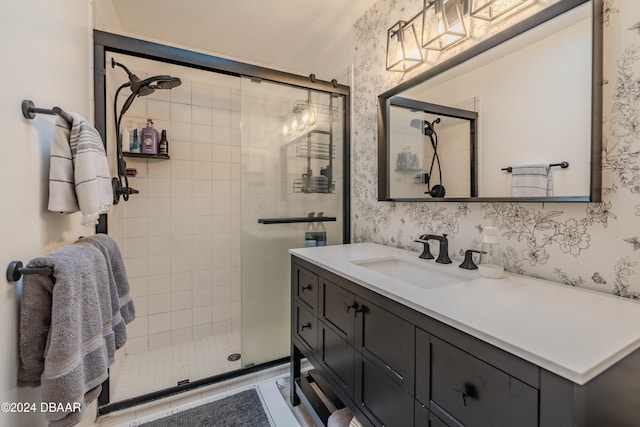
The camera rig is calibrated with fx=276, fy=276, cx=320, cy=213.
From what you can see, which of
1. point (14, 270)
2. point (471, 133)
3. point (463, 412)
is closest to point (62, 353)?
point (14, 270)

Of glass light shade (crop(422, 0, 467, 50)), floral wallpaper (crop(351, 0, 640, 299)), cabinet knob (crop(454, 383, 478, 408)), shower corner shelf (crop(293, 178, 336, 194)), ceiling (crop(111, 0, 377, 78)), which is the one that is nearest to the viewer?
cabinet knob (crop(454, 383, 478, 408))

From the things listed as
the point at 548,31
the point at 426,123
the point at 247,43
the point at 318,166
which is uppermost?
the point at 247,43

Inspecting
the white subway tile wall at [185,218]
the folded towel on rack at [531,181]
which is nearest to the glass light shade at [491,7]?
the folded towel on rack at [531,181]

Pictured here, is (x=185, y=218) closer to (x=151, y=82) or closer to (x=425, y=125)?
(x=151, y=82)

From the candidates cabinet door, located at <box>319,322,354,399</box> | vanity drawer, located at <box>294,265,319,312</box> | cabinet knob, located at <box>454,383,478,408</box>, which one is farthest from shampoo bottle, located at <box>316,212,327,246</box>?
cabinet knob, located at <box>454,383,478,408</box>

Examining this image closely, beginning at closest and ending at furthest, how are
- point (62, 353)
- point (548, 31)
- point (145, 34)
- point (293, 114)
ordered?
point (62, 353) < point (548, 31) < point (293, 114) < point (145, 34)

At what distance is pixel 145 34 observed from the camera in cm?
209

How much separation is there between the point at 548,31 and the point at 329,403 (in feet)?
6.25

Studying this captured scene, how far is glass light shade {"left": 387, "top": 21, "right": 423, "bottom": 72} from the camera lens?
1.52m

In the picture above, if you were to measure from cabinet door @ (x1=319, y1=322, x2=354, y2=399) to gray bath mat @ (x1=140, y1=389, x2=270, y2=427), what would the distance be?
0.61 m

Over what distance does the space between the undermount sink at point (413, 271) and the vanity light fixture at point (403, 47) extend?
3.55 feet

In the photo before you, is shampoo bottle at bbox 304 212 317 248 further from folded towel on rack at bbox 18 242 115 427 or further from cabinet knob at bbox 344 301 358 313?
folded towel on rack at bbox 18 242 115 427

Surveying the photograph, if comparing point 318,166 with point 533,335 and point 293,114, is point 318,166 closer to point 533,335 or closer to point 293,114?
point 293,114

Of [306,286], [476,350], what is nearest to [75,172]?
[306,286]
